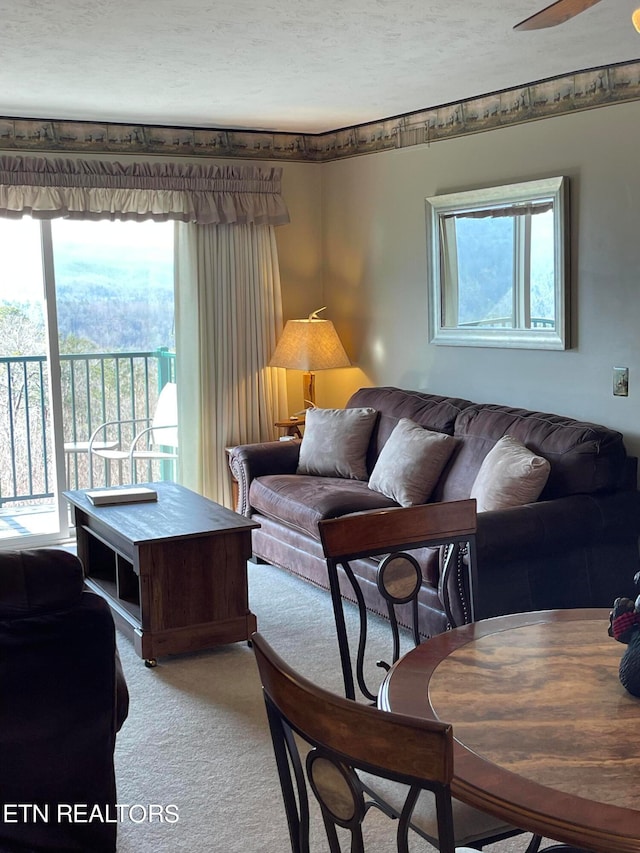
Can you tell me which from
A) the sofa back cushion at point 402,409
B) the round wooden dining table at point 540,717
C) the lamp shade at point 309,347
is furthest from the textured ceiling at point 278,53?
the round wooden dining table at point 540,717

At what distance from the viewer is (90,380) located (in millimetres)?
6082

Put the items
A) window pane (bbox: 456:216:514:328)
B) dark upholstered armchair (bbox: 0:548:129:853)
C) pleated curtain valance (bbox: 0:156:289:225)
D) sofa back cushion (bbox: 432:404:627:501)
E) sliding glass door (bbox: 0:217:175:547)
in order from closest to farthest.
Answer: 1. dark upholstered armchair (bbox: 0:548:129:853)
2. sofa back cushion (bbox: 432:404:627:501)
3. window pane (bbox: 456:216:514:328)
4. pleated curtain valance (bbox: 0:156:289:225)
5. sliding glass door (bbox: 0:217:175:547)

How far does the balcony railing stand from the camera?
5949 mm

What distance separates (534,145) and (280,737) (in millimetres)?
3860

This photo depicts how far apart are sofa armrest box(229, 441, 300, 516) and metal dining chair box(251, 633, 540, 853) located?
12.6ft

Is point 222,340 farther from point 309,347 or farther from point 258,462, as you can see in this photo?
point 258,462

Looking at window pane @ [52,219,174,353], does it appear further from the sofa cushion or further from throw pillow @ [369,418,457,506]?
throw pillow @ [369,418,457,506]

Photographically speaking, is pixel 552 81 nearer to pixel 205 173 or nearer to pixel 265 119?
pixel 265 119

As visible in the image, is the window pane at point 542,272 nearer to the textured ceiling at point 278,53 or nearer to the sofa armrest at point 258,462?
the textured ceiling at point 278,53

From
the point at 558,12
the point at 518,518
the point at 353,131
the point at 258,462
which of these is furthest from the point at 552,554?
the point at 353,131

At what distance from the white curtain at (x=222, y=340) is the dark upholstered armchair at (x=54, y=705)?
3625mm

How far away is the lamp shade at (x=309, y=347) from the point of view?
Answer: 5.89 metres

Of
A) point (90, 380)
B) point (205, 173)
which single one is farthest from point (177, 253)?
point (90, 380)

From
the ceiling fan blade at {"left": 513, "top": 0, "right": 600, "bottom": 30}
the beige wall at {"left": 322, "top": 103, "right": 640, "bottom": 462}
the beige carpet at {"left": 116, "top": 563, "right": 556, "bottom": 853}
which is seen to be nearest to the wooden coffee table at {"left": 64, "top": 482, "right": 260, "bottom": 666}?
the beige carpet at {"left": 116, "top": 563, "right": 556, "bottom": 853}
